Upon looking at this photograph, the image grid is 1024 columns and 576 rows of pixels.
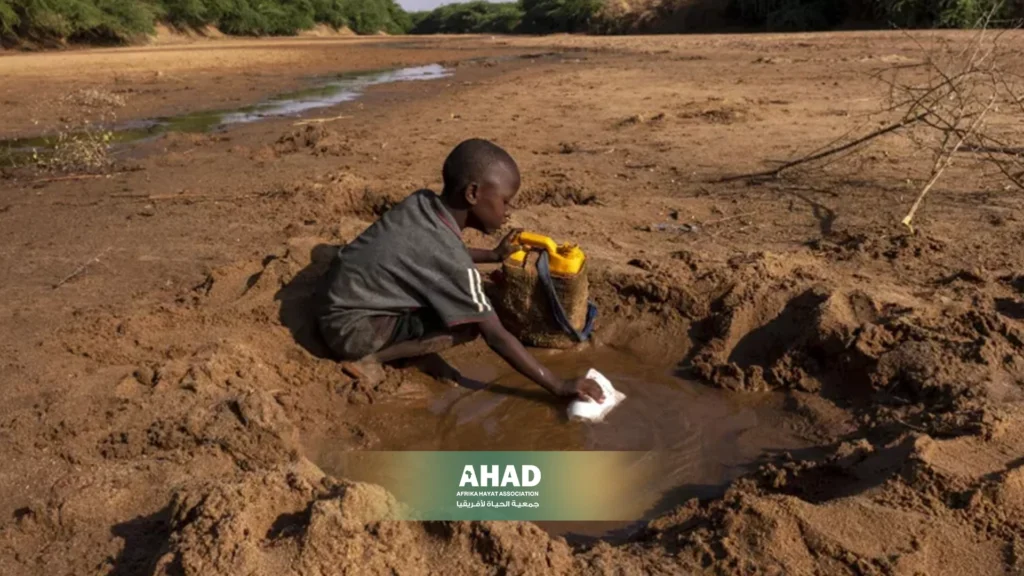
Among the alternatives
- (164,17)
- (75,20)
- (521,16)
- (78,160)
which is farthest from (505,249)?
(521,16)

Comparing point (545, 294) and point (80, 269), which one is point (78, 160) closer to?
point (80, 269)

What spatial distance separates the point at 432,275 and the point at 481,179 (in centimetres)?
42

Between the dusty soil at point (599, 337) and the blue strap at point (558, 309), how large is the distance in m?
0.20

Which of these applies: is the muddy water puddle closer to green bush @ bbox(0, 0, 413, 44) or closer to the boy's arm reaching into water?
the boy's arm reaching into water

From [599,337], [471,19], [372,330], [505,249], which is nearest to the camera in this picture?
[372,330]

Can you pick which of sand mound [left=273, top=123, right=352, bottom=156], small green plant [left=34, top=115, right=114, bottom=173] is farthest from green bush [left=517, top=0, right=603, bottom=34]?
small green plant [left=34, top=115, right=114, bottom=173]

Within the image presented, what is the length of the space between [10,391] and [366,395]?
1323mm

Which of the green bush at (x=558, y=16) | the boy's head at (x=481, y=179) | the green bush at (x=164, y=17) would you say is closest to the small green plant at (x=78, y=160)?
the boy's head at (x=481, y=179)

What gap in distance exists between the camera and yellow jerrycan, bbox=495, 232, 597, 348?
3.46 m

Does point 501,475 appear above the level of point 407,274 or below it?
below

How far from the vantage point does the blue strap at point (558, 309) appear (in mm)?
3434

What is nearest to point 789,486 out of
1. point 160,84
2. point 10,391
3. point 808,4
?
point 10,391

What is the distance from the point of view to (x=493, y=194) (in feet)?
9.87

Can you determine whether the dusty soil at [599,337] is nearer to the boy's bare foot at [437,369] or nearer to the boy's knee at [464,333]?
the boy's bare foot at [437,369]
